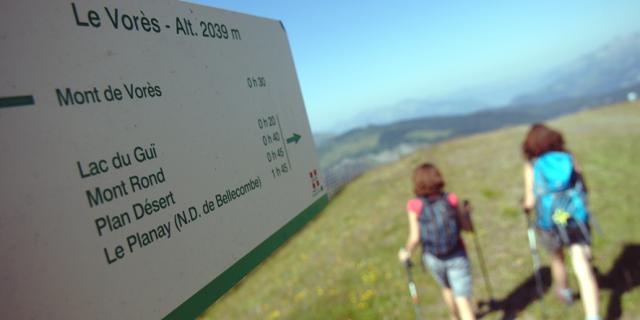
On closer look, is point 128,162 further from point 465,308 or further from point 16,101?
point 465,308

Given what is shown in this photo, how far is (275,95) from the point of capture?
12.2ft

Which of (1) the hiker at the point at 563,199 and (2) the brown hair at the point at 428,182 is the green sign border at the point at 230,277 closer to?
(2) the brown hair at the point at 428,182

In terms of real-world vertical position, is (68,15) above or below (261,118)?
above

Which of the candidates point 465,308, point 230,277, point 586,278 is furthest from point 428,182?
point 230,277

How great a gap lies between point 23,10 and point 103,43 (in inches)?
15.3

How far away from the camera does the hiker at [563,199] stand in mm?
5938

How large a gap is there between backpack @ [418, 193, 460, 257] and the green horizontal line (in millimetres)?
5225

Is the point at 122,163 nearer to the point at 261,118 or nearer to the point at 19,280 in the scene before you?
the point at 19,280

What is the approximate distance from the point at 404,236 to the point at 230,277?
11.9 metres

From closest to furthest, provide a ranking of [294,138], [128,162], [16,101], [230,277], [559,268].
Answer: [16,101] → [128,162] → [230,277] → [294,138] → [559,268]

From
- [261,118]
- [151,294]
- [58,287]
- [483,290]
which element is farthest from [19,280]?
[483,290]

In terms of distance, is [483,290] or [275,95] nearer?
[275,95]

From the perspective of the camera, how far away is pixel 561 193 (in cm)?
604

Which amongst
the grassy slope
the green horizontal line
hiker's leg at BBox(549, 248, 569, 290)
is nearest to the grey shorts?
hiker's leg at BBox(549, 248, 569, 290)
